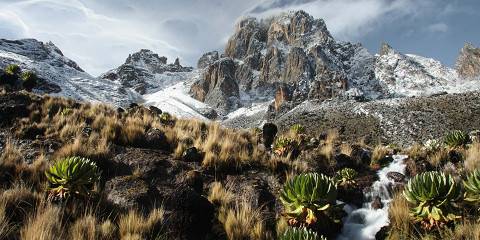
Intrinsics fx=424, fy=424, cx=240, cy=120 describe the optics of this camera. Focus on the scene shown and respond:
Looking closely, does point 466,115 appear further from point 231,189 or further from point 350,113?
point 231,189

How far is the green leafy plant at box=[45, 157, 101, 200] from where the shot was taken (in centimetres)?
690

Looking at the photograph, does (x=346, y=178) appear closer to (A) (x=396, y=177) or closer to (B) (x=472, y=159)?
(A) (x=396, y=177)

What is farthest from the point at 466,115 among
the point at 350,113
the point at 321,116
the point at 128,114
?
the point at 128,114

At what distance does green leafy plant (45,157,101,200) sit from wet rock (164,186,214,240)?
1.39 metres

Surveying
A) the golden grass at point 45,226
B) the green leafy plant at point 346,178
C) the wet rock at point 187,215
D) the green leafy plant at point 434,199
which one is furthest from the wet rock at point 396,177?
the golden grass at point 45,226

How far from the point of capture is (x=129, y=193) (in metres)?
7.41

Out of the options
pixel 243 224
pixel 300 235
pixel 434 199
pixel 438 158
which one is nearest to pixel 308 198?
pixel 243 224

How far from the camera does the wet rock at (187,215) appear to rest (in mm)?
6746

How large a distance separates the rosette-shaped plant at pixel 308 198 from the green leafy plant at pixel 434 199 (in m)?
1.34

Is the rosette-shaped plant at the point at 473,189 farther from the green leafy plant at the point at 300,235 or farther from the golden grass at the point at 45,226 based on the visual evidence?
the golden grass at the point at 45,226

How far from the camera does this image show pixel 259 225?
6.89m

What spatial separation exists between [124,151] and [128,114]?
24.4 ft

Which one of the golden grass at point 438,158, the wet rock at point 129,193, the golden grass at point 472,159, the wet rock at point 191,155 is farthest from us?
the golden grass at point 438,158

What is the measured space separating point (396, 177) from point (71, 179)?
7.28 metres
